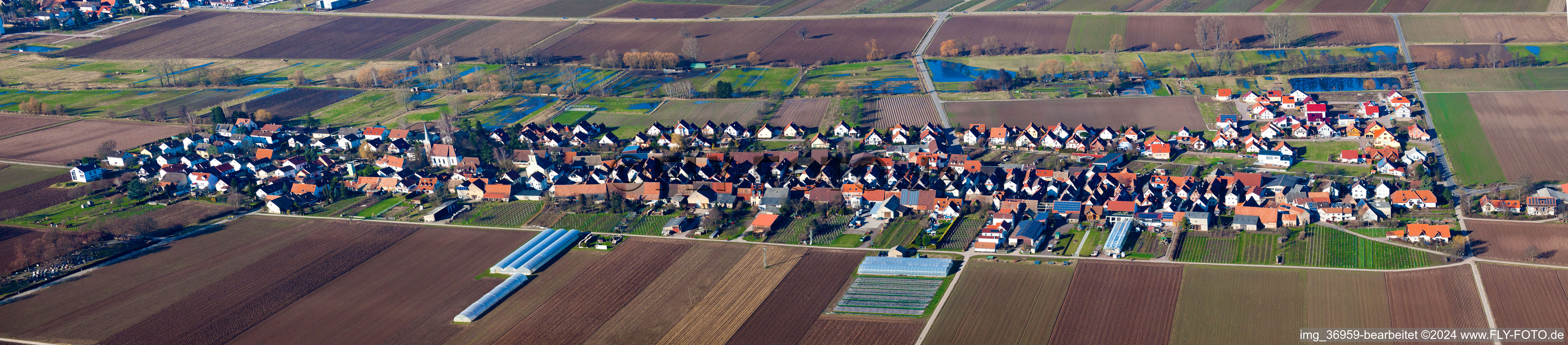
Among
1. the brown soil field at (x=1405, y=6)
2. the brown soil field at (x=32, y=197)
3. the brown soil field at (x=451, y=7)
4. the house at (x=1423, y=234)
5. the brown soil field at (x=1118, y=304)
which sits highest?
the brown soil field at (x=451, y=7)

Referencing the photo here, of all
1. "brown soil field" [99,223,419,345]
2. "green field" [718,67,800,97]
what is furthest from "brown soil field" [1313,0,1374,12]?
"brown soil field" [99,223,419,345]

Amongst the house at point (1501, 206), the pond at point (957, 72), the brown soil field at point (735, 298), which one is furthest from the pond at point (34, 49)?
the house at point (1501, 206)

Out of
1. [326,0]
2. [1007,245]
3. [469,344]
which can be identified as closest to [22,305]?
[469,344]

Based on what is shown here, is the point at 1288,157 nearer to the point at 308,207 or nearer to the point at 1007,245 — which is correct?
the point at 1007,245

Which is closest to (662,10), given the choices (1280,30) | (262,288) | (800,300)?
(1280,30)

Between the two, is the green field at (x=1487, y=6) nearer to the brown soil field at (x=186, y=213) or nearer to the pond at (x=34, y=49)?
the brown soil field at (x=186, y=213)

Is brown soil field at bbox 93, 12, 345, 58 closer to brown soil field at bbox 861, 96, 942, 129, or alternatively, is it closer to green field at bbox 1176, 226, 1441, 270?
brown soil field at bbox 861, 96, 942, 129
